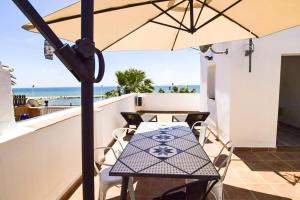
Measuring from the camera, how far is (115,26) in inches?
119

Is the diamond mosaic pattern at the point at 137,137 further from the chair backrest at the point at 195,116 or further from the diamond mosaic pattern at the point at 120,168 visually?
the chair backrest at the point at 195,116

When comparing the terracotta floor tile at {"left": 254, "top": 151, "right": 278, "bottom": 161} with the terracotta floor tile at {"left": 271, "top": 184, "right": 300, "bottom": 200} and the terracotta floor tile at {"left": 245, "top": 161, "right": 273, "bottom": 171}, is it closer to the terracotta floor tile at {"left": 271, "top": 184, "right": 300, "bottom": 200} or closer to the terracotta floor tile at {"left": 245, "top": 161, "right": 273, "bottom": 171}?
the terracotta floor tile at {"left": 245, "top": 161, "right": 273, "bottom": 171}

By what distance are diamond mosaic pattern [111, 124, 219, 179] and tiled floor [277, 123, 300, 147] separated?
370 centimetres

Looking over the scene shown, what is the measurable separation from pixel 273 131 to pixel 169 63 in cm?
5786

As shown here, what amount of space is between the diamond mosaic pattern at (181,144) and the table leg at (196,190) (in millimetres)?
852

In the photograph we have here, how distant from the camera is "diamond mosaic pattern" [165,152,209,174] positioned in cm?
235

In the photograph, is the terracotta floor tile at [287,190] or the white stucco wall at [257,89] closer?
the terracotta floor tile at [287,190]

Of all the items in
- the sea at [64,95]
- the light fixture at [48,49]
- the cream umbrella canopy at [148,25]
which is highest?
the cream umbrella canopy at [148,25]

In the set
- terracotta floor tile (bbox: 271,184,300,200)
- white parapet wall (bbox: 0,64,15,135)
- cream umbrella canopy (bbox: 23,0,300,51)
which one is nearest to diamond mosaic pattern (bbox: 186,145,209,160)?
cream umbrella canopy (bbox: 23,0,300,51)

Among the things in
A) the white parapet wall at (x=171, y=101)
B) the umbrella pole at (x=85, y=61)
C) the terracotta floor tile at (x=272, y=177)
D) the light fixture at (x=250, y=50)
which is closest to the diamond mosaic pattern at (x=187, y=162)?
the umbrella pole at (x=85, y=61)

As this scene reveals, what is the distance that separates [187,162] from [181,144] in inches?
29.5

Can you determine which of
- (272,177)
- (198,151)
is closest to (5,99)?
(198,151)

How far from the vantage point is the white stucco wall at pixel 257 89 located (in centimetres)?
549

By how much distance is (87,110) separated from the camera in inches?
33.1
